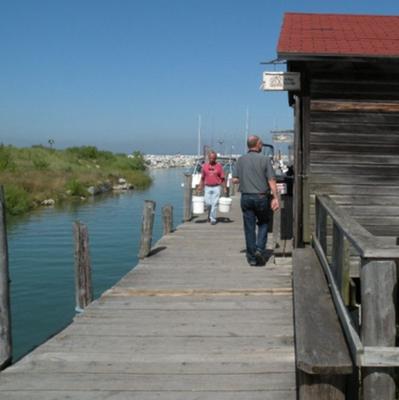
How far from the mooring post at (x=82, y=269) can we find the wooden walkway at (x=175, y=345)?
0.52 m

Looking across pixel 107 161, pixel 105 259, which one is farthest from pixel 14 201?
pixel 107 161

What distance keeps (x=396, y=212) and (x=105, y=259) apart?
1022 cm

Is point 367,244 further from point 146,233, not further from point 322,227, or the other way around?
point 146,233

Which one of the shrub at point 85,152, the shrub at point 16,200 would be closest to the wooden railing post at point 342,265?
the shrub at point 16,200

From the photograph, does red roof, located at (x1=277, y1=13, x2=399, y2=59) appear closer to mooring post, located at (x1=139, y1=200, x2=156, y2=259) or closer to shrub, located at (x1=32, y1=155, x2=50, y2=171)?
mooring post, located at (x1=139, y1=200, x2=156, y2=259)

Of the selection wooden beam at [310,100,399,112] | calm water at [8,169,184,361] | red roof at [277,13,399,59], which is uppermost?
red roof at [277,13,399,59]

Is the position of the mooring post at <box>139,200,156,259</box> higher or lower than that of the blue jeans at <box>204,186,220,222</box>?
lower

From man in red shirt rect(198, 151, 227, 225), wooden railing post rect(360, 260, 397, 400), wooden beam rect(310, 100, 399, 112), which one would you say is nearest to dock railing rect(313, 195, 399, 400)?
wooden railing post rect(360, 260, 397, 400)

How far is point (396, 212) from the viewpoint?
8688 mm

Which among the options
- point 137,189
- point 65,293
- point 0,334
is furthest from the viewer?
point 137,189

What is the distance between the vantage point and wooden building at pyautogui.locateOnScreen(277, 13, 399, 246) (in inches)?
335

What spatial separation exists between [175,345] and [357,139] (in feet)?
15.7

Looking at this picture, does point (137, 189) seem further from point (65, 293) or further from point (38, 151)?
point (65, 293)

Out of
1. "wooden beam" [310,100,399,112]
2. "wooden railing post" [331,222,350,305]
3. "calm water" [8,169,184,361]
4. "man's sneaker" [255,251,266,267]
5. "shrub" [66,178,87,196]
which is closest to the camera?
"wooden railing post" [331,222,350,305]
